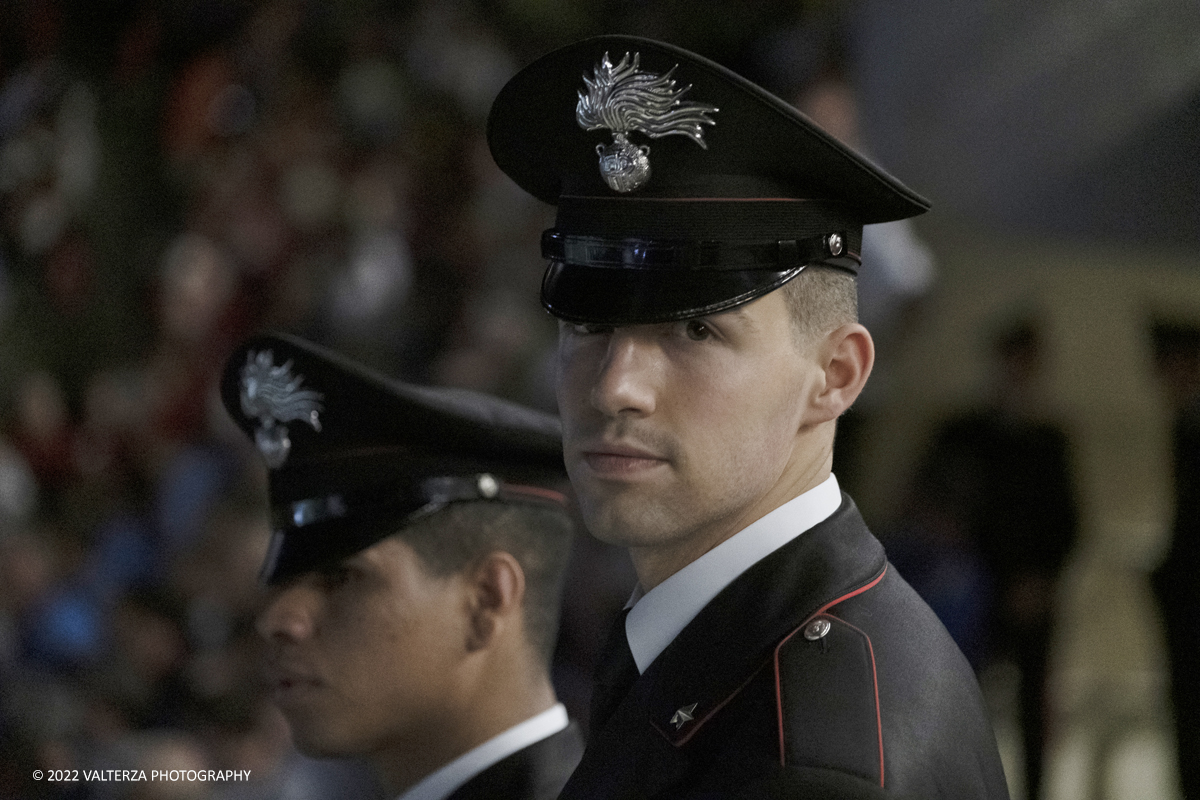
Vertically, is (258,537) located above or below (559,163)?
below

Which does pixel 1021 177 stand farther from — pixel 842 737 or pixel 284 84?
pixel 842 737

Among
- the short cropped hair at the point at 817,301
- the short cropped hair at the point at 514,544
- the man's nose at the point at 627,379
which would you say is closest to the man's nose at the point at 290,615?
the short cropped hair at the point at 514,544

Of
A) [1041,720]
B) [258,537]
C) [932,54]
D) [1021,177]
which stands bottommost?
[1041,720]

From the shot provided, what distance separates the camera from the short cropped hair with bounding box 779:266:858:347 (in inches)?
35.6

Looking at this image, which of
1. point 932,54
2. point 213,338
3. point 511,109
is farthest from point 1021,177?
point 511,109

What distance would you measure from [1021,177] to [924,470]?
100cm

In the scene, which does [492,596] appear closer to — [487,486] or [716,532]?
[487,486]

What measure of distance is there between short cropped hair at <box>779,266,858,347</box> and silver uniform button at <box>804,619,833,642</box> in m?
0.21

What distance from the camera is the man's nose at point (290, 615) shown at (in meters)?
1.29

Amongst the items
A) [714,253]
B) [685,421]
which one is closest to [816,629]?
[685,421]

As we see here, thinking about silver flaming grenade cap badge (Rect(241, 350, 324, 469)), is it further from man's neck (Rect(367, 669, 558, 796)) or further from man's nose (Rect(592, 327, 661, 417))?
man's nose (Rect(592, 327, 661, 417))

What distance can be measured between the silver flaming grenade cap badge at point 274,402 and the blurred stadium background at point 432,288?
953 mm

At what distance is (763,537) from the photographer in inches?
36.4

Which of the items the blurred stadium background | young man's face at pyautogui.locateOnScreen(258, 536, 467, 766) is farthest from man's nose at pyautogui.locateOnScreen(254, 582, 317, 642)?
the blurred stadium background
